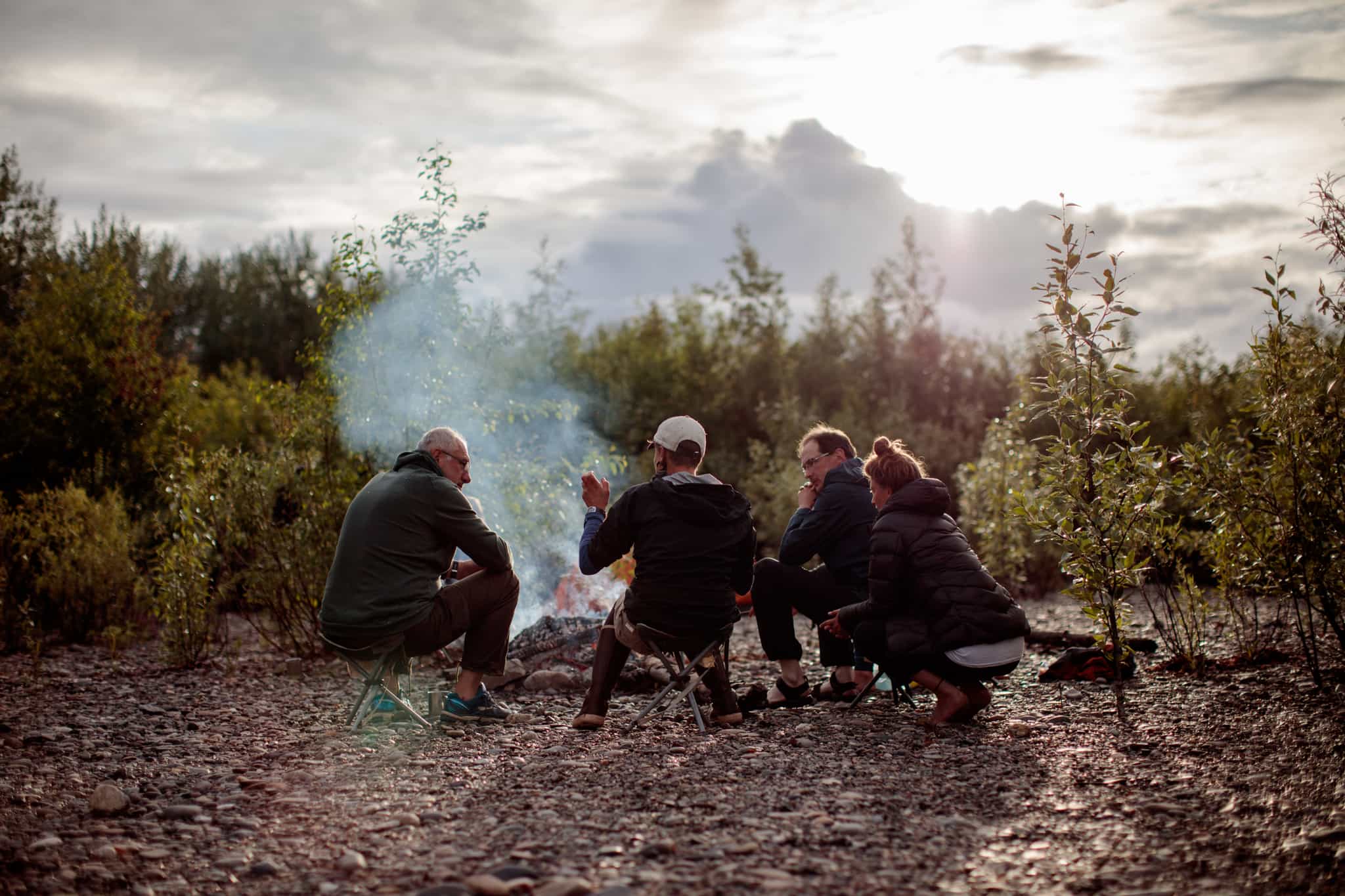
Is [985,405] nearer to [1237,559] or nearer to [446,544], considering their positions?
[1237,559]

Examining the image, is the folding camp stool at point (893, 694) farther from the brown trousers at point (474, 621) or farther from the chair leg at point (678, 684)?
the brown trousers at point (474, 621)

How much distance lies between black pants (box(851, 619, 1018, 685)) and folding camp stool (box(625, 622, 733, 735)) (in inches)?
30.1

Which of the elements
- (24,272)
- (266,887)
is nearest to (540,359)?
(24,272)

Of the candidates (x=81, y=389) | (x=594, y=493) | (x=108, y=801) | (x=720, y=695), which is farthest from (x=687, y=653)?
(x=81, y=389)

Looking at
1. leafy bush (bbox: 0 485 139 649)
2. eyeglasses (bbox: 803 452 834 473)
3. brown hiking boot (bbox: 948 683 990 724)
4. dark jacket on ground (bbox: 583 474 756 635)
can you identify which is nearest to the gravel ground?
brown hiking boot (bbox: 948 683 990 724)

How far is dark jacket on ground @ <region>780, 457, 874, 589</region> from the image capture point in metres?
6.53

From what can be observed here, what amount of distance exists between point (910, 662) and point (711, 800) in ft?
5.98

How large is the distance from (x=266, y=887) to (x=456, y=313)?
640 centimetres

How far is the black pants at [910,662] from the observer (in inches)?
225

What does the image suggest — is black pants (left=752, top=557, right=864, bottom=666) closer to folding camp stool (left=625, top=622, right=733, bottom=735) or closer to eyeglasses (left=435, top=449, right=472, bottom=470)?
folding camp stool (left=625, top=622, right=733, bottom=735)

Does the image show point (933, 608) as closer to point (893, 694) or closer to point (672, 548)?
point (893, 694)

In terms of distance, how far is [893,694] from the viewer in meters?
6.57

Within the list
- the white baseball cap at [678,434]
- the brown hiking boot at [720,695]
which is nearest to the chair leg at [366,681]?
the brown hiking boot at [720,695]

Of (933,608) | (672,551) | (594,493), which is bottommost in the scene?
(933,608)
